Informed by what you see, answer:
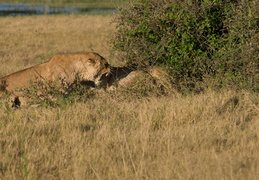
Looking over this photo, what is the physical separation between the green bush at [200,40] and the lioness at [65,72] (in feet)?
3.24

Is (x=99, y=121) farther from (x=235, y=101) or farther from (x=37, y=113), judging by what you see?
(x=235, y=101)

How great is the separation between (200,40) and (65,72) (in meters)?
2.25

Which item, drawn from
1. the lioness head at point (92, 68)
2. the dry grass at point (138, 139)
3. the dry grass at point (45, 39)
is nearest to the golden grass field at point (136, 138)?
the dry grass at point (138, 139)

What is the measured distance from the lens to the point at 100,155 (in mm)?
4234

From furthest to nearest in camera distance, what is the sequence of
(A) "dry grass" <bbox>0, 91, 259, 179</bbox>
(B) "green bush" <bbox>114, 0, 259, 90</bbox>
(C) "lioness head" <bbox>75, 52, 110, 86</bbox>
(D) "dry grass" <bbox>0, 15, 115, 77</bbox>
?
(D) "dry grass" <bbox>0, 15, 115, 77</bbox>, (B) "green bush" <bbox>114, 0, 259, 90</bbox>, (C) "lioness head" <bbox>75, 52, 110, 86</bbox>, (A) "dry grass" <bbox>0, 91, 259, 179</bbox>

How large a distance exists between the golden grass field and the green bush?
0.43 meters

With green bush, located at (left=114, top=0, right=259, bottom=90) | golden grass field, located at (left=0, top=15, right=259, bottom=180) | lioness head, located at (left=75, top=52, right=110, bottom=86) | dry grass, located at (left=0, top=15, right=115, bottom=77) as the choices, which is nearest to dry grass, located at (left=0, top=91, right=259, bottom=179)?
golden grass field, located at (left=0, top=15, right=259, bottom=180)

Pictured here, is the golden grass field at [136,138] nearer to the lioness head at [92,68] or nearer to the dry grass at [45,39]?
the lioness head at [92,68]

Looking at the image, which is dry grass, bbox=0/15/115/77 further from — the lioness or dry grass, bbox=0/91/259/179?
dry grass, bbox=0/91/259/179

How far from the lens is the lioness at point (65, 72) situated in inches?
244

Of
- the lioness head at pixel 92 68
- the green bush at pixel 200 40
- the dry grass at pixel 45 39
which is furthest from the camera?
the dry grass at pixel 45 39

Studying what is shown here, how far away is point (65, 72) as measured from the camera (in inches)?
248

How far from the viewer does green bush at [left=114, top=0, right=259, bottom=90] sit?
647 centimetres

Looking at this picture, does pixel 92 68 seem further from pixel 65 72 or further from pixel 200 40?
pixel 200 40
